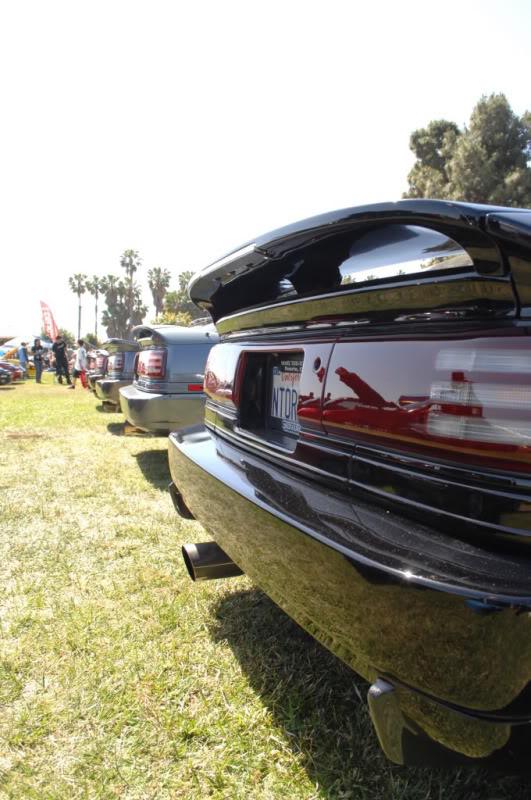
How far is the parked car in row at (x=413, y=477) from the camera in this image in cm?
91

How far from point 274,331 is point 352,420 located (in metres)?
0.62

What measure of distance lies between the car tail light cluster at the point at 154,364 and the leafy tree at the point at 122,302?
7728cm

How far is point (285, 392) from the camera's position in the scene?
6.03 ft

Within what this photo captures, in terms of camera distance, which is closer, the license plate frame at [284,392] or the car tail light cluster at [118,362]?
the license plate frame at [284,392]

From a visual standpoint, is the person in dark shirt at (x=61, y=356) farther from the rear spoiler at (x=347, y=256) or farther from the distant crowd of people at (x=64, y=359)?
the rear spoiler at (x=347, y=256)

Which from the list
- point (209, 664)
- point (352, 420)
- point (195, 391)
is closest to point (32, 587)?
point (209, 664)

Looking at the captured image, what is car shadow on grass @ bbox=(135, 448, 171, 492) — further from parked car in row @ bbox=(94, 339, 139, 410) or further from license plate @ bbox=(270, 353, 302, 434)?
license plate @ bbox=(270, 353, 302, 434)

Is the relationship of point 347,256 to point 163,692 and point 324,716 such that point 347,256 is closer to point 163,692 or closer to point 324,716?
point 324,716

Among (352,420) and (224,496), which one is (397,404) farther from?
(224,496)

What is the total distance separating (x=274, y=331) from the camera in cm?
182

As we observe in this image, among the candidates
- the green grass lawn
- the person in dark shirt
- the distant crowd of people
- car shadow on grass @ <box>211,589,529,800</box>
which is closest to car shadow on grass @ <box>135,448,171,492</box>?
the green grass lawn

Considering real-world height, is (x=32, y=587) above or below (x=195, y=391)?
below

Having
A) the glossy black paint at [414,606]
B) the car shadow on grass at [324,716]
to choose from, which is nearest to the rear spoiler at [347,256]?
the glossy black paint at [414,606]

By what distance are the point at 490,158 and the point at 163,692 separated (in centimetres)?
2707
